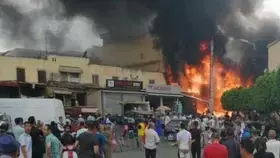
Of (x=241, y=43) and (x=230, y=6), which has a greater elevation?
(x=230, y=6)

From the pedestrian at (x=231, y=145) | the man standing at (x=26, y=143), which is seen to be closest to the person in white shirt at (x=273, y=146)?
the pedestrian at (x=231, y=145)

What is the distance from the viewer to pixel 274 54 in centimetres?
5822

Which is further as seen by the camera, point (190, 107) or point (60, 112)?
point (190, 107)

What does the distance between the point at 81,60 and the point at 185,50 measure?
44.0ft

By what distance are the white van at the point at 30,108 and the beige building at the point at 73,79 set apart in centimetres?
2246

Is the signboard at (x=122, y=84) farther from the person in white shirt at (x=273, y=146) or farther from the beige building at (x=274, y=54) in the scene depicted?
the person in white shirt at (x=273, y=146)

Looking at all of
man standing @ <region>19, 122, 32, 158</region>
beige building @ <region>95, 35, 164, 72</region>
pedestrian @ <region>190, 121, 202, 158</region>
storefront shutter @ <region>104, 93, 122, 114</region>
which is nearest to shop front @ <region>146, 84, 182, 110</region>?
storefront shutter @ <region>104, 93, 122, 114</region>

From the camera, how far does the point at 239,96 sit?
50844mm

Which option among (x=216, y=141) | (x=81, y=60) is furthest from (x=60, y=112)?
(x=81, y=60)

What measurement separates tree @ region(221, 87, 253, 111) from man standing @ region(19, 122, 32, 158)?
38607 mm

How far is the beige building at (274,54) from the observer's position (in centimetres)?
5753

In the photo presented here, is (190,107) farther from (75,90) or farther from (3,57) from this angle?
(3,57)

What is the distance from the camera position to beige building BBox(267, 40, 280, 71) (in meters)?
57.5

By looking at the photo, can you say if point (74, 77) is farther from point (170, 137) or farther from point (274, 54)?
point (274, 54)
